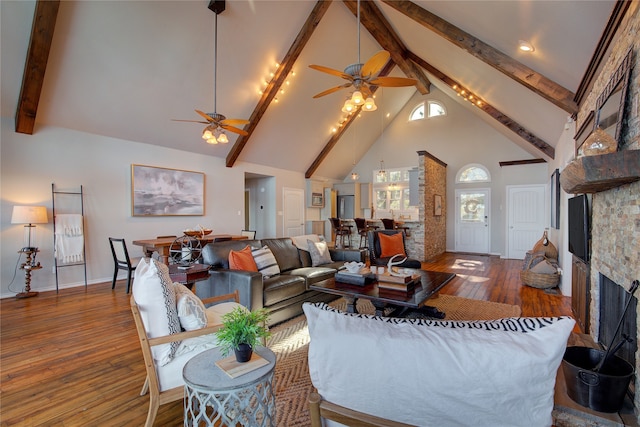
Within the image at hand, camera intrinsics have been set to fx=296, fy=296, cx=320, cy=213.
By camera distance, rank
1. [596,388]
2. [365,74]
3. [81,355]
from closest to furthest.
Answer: [596,388], [81,355], [365,74]

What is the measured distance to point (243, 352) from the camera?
54.8 inches

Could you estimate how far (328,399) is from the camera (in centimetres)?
91

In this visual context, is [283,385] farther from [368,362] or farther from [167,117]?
[167,117]

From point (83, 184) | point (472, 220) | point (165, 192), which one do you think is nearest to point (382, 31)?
point (165, 192)

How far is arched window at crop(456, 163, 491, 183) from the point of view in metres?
8.77

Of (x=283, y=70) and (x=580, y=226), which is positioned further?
(x=283, y=70)

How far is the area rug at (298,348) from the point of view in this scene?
187cm

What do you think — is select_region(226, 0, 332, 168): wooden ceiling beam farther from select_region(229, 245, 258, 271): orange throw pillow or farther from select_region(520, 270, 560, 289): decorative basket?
select_region(520, 270, 560, 289): decorative basket

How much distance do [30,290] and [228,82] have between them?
4625 millimetres

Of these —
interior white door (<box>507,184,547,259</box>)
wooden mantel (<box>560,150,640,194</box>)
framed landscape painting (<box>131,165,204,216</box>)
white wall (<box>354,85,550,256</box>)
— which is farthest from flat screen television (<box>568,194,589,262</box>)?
framed landscape painting (<box>131,165,204,216</box>)

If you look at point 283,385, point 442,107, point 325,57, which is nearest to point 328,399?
point 283,385

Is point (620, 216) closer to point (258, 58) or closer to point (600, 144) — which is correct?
point (600, 144)

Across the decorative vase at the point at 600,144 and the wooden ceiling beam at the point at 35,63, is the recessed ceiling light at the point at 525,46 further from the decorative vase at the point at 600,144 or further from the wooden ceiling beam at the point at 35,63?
the wooden ceiling beam at the point at 35,63

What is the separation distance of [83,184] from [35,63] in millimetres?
1961
